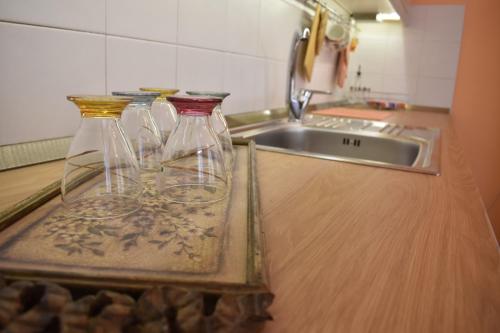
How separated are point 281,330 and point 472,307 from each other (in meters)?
0.18

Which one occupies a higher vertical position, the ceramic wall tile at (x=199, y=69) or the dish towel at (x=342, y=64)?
the dish towel at (x=342, y=64)

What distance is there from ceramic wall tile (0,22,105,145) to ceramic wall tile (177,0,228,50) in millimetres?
278

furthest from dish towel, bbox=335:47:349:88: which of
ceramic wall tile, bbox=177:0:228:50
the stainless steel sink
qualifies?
ceramic wall tile, bbox=177:0:228:50

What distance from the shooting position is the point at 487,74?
2.79 m

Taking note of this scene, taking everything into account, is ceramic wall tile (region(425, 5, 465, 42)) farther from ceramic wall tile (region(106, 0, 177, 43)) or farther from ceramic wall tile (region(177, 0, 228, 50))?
ceramic wall tile (region(106, 0, 177, 43))

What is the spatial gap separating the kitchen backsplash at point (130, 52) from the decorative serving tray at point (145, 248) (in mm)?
274

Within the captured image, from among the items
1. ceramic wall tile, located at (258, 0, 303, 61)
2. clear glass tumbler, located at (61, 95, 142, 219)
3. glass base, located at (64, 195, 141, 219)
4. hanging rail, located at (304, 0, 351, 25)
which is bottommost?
glass base, located at (64, 195, 141, 219)

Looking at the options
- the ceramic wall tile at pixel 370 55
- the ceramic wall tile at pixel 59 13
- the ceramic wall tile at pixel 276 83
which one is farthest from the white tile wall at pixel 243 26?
the ceramic wall tile at pixel 370 55

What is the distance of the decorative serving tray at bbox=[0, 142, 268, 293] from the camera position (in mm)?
298

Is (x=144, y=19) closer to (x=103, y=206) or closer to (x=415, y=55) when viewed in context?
(x=103, y=206)

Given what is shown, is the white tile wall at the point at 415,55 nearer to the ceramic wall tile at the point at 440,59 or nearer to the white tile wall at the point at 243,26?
the ceramic wall tile at the point at 440,59

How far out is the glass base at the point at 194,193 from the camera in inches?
19.5

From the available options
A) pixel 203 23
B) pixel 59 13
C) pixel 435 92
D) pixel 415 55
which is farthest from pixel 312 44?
pixel 435 92

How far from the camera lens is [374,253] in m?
0.43
